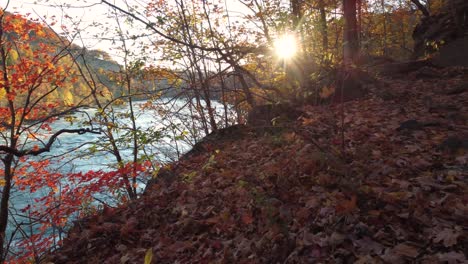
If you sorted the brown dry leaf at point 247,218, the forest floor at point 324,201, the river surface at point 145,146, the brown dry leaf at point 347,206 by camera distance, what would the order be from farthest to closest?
the river surface at point 145,146 → the brown dry leaf at point 247,218 → the brown dry leaf at point 347,206 → the forest floor at point 324,201

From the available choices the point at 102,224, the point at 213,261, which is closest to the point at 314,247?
the point at 213,261

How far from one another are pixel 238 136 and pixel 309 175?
411 centimetres

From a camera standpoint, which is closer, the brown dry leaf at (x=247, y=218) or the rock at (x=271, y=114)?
the brown dry leaf at (x=247, y=218)

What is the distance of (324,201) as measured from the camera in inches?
134

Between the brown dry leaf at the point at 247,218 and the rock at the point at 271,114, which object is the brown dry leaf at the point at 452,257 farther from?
the rock at the point at 271,114

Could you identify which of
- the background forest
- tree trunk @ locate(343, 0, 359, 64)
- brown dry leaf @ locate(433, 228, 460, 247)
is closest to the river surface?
the background forest

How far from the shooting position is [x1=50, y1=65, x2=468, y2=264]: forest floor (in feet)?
8.52

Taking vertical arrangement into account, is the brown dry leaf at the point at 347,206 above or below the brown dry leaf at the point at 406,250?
above

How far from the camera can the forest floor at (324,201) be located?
102 inches

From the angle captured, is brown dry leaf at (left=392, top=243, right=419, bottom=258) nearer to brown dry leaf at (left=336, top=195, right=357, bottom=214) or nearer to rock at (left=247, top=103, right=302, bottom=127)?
brown dry leaf at (left=336, top=195, right=357, bottom=214)

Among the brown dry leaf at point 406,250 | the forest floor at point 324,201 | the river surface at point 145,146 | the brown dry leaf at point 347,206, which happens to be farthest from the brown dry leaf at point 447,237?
the river surface at point 145,146

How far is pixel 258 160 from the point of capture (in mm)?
5719

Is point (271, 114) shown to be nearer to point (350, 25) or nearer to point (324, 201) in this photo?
point (350, 25)

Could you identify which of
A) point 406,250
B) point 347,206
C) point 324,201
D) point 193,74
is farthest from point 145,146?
point 406,250
